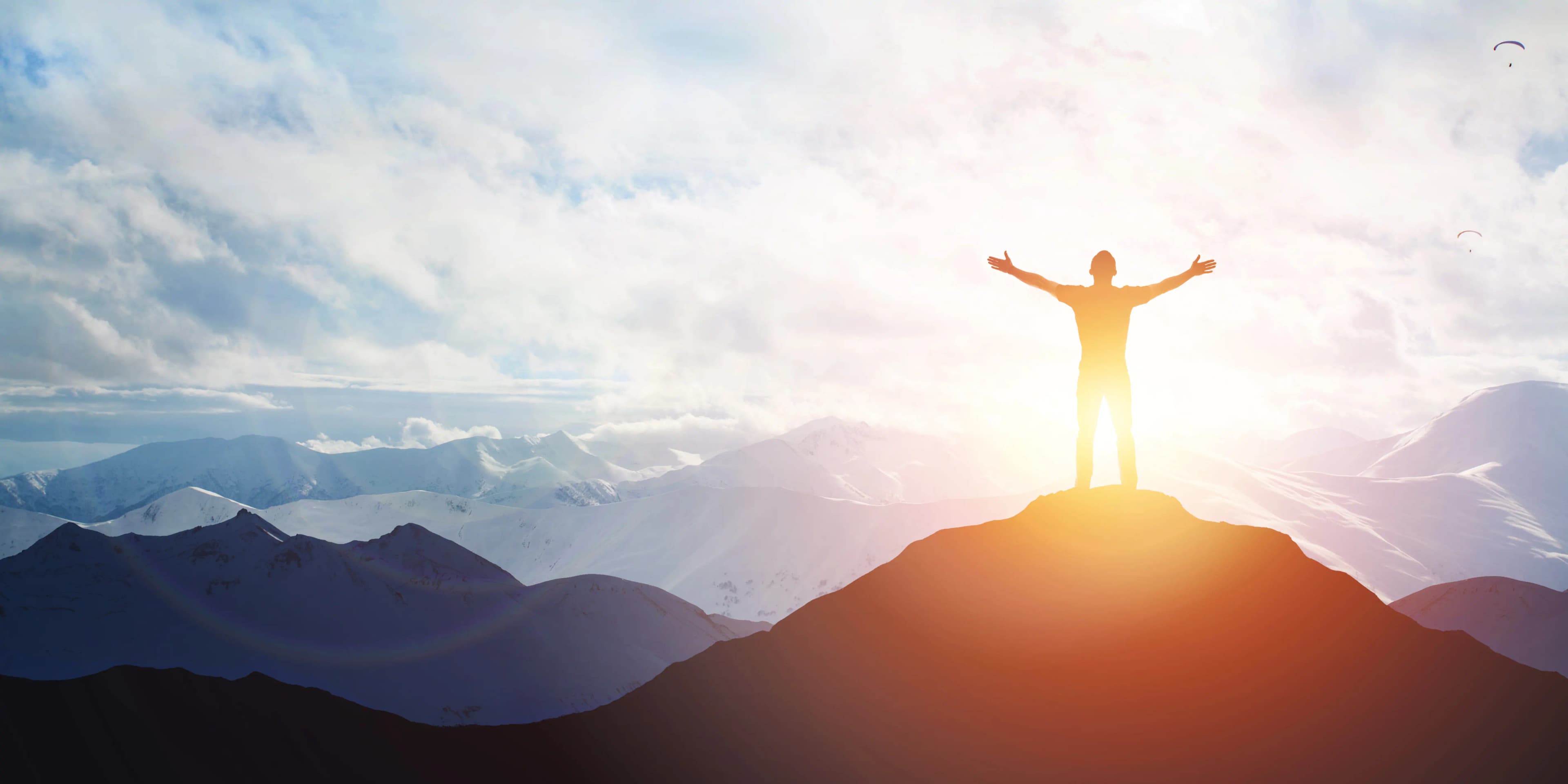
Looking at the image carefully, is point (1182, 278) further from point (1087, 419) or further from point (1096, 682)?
point (1096, 682)

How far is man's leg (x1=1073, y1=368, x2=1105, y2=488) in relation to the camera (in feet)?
47.0

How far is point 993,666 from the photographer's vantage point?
476 inches

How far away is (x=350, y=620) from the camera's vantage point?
262 feet

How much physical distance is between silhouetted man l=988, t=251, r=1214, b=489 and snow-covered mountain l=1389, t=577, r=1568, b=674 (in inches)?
1228

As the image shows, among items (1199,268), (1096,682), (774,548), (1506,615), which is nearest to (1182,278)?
(1199,268)

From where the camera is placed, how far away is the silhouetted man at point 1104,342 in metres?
14.2

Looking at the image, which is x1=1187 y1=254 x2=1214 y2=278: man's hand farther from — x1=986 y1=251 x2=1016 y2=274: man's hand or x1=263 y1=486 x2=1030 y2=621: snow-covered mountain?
x1=263 y1=486 x2=1030 y2=621: snow-covered mountain

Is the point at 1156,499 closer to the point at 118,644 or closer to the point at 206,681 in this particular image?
the point at 206,681

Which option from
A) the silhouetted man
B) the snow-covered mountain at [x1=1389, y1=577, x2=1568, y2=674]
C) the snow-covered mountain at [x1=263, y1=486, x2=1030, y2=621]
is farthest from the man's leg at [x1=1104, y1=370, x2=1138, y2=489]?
the snow-covered mountain at [x1=263, y1=486, x2=1030, y2=621]

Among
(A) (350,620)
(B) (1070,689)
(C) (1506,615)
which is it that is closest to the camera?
(B) (1070,689)

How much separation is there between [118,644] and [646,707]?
86375 mm

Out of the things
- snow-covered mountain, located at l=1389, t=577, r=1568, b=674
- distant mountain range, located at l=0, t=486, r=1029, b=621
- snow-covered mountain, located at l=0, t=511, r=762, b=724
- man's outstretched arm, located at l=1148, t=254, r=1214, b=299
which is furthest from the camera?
distant mountain range, located at l=0, t=486, r=1029, b=621

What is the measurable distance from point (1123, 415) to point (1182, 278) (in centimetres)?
257

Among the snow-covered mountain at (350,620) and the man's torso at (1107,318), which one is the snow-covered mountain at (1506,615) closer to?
the man's torso at (1107,318)
